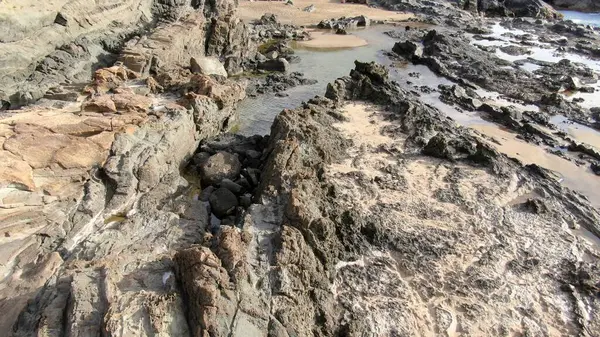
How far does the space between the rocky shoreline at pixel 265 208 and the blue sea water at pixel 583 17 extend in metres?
28.8

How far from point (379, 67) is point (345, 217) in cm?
1233

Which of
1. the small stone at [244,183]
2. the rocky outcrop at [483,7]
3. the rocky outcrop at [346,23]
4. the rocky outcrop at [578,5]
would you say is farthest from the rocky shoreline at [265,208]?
the rocky outcrop at [578,5]

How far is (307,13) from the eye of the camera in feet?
132

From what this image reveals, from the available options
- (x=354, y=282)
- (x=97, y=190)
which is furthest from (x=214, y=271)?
(x=97, y=190)

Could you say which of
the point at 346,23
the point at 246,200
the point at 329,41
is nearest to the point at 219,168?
the point at 246,200

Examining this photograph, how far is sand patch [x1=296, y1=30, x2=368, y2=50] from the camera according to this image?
31.5 meters

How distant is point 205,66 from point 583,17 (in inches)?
1765

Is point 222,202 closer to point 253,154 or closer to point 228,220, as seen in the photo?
point 228,220

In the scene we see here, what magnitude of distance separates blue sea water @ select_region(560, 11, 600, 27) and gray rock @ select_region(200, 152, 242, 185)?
44330 millimetres

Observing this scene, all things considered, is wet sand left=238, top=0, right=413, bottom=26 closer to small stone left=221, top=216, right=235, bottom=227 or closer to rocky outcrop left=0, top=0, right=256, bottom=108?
rocky outcrop left=0, top=0, right=256, bottom=108

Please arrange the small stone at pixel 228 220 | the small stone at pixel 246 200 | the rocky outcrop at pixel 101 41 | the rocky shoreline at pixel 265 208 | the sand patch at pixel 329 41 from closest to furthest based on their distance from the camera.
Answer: the rocky shoreline at pixel 265 208 < the small stone at pixel 228 220 < the small stone at pixel 246 200 < the rocky outcrop at pixel 101 41 < the sand patch at pixel 329 41

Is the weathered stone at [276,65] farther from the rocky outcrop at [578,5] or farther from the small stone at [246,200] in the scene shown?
the rocky outcrop at [578,5]

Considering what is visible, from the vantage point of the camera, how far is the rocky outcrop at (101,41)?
53.6 ft

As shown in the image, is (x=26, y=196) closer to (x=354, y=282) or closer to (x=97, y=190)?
(x=97, y=190)
